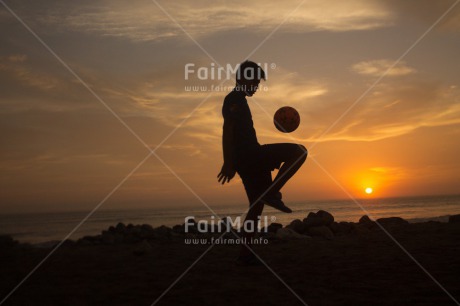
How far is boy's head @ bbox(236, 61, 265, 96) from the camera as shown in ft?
20.6

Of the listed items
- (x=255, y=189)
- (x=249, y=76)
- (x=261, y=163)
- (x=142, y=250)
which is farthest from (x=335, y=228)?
(x=249, y=76)

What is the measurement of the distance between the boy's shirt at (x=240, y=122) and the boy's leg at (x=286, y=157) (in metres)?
0.22

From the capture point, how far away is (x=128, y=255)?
7.30m

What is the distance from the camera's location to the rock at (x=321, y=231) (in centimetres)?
1055

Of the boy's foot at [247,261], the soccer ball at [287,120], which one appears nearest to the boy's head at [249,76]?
the soccer ball at [287,120]

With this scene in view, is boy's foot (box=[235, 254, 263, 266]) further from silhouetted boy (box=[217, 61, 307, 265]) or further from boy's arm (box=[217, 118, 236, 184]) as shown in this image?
boy's arm (box=[217, 118, 236, 184])

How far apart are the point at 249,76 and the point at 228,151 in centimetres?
115

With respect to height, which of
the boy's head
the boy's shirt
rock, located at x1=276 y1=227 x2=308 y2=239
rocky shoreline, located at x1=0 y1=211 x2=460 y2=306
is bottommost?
rocky shoreline, located at x1=0 y1=211 x2=460 y2=306

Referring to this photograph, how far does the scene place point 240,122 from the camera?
20.1ft

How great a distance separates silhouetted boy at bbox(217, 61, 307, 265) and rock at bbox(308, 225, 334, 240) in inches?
190

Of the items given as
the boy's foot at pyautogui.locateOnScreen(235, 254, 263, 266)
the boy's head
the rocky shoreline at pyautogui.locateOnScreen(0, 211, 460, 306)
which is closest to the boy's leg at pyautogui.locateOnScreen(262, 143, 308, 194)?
the boy's head

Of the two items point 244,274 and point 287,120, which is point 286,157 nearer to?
point 287,120

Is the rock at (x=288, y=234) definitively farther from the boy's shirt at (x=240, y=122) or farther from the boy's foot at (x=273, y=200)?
the boy's shirt at (x=240, y=122)

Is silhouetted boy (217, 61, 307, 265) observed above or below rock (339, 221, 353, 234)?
above
